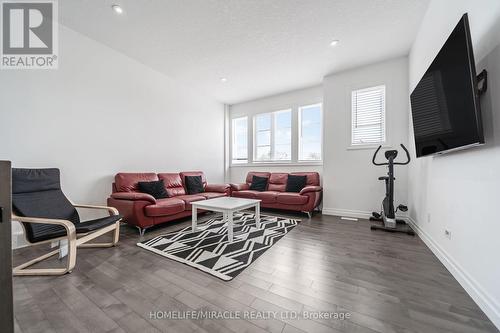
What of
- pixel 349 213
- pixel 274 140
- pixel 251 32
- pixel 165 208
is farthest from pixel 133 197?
pixel 349 213

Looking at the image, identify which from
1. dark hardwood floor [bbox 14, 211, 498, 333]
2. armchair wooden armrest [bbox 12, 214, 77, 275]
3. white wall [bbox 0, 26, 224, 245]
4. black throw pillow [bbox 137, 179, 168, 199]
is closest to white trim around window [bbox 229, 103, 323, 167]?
white wall [bbox 0, 26, 224, 245]

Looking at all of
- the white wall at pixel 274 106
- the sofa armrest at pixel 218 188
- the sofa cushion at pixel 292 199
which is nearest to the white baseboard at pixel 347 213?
the sofa cushion at pixel 292 199

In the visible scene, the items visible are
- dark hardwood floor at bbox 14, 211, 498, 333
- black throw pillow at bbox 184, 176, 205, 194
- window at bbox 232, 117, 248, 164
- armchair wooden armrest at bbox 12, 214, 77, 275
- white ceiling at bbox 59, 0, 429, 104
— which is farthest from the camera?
window at bbox 232, 117, 248, 164

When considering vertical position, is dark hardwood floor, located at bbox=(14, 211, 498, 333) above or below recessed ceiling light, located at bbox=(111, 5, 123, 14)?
below

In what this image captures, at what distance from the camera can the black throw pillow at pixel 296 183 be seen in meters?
4.24

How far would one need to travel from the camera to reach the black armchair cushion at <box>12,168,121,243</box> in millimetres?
1867

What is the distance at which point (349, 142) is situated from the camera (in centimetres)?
382

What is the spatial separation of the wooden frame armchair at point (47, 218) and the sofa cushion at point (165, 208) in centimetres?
45

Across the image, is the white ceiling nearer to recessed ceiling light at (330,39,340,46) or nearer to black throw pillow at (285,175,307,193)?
recessed ceiling light at (330,39,340,46)

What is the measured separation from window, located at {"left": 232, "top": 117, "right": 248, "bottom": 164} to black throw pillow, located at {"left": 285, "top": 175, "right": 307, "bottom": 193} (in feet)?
5.92

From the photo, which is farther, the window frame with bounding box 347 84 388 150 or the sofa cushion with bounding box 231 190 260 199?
the sofa cushion with bounding box 231 190 260 199

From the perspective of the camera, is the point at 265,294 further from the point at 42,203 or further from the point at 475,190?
the point at 42,203

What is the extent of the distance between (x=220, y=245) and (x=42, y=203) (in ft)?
6.80

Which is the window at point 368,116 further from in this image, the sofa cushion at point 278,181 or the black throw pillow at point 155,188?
the black throw pillow at point 155,188
